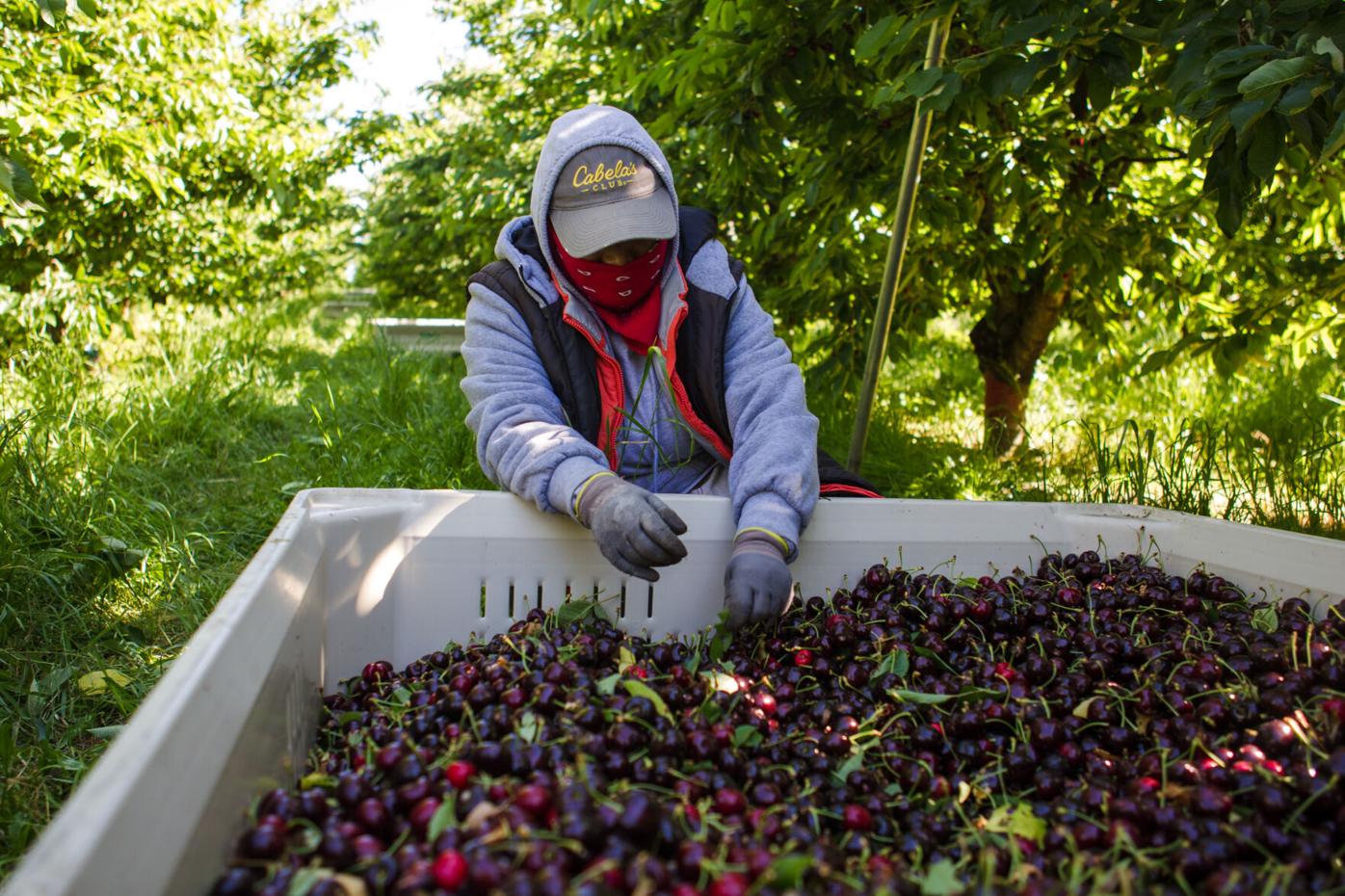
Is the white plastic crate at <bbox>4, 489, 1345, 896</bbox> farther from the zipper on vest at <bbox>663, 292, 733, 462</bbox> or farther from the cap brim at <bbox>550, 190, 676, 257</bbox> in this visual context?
the cap brim at <bbox>550, 190, 676, 257</bbox>

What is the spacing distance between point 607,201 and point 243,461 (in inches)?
98.7

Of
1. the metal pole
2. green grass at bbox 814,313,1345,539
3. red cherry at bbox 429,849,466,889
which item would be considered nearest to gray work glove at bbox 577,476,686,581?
red cherry at bbox 429,849,466,889

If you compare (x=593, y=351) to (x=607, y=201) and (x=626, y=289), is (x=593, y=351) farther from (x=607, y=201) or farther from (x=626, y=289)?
(x=607, y=201)

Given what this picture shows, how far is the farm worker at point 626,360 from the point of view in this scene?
6.50 ft

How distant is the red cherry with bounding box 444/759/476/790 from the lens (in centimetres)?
117

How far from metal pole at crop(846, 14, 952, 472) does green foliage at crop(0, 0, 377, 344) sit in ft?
7.27

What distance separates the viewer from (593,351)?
236 centimetres

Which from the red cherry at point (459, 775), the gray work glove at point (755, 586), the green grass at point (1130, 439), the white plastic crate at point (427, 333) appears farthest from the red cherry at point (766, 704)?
the white plastic crate at point (427, 333)

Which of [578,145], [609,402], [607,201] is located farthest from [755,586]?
[578,145]

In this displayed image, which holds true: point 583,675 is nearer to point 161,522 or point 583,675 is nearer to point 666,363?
point 666,363

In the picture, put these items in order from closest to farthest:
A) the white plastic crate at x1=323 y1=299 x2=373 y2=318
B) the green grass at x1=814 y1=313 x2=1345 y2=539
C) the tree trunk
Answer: the green grass at x1=814 y1=313 x2=1345 y2=539
the tree trunk
the white plastic crate at x1=323 y1=299 x2=373 y2=318

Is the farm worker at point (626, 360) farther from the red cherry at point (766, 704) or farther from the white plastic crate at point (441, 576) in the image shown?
the red cherry at point (766, 704)

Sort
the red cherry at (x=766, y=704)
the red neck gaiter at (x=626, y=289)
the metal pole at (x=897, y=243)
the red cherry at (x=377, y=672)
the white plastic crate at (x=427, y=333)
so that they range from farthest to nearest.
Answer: the white plastic crate at (x=427, y=333)
the metal pole at (x=897, y=243)
the red neck gaiter at (x=626, y=289)
the red cherry at (x=377, y=672)
the red cherry at (x=766, y=704)

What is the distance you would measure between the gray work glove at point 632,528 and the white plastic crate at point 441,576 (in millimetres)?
137
